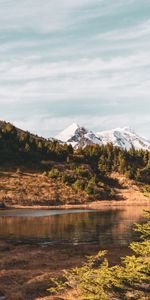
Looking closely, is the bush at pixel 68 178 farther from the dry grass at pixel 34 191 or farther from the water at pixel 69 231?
the water at pixel 69 231

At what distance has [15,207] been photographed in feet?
339

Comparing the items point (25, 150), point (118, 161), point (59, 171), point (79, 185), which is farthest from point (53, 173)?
point (118, 161)

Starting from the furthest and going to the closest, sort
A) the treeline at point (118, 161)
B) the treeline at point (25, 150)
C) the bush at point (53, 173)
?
the treeline at point (118, 161) < the treeline at point (25, 150) < the bush at point (53, 173)

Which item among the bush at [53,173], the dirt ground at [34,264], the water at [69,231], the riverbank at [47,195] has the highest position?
the bush at [53,173]

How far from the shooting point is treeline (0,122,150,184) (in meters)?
142

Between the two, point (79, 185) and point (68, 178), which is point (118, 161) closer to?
point (68, 178)

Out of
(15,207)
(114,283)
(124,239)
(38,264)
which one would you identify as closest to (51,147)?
(15,207)

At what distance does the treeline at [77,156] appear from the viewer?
465 feet

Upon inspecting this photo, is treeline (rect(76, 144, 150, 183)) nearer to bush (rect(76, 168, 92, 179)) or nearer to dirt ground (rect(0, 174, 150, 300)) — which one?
bush (rect(76, 168, 92, 179))

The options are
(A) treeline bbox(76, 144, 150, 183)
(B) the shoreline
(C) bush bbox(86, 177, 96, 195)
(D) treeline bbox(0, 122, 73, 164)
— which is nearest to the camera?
(B) the shoreline

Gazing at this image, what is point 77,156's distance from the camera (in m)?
152

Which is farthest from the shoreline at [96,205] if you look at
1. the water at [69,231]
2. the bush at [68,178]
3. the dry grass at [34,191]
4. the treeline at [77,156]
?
the water at [69,231]

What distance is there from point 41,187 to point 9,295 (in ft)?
301

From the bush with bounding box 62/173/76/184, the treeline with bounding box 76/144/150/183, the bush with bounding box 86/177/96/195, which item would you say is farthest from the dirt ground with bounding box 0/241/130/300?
the treeline with bounding box 76/144/150/183
